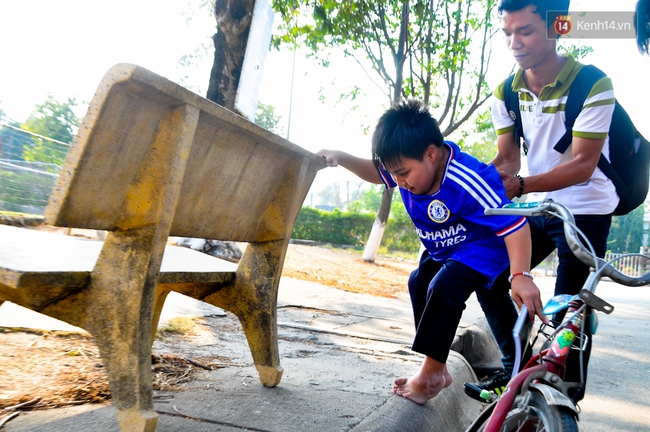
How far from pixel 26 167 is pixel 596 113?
7734 mm

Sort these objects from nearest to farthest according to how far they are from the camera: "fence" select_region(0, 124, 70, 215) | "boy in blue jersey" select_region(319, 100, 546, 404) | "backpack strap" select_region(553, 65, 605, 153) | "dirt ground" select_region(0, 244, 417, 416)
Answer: "dirt ground" select_region(0, 244, 417, 416), "boy in blue jersey" select_region(319, 100, 546, 404), "backpack strap" select_region(553, 65, 605, 153), "fence" select_region(0, 124, 70, 215)

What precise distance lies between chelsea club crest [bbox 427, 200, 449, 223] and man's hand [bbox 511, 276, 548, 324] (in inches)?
A: 19.0

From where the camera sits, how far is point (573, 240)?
5.54ft

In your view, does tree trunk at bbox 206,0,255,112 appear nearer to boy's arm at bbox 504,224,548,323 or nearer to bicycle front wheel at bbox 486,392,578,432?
boy's arm at bbox 504,224,548,323

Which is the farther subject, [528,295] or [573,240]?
[528,295]

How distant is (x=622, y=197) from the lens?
2545 mm

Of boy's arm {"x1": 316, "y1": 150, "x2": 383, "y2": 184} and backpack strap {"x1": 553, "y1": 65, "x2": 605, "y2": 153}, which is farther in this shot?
boy's arm {"x1": 316, "y1": 150, "x2": 383, "y2": 184}

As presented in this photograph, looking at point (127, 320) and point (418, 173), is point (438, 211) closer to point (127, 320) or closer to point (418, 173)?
point (418, 173)

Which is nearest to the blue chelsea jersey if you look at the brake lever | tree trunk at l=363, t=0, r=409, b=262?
the brake lever

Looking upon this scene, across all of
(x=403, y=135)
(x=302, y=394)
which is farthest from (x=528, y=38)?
(x=302, y=394)

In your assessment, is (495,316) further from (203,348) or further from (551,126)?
(203,348)

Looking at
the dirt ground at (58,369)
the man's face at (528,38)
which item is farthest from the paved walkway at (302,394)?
the man's face at (528,38)

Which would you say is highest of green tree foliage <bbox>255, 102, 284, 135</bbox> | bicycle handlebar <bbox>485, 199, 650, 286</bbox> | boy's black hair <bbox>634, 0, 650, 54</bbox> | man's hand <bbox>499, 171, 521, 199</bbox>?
green tree foliage <bbox>255, 102, 284, 135</bbox>

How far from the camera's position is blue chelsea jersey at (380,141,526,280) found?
7.54 ft
